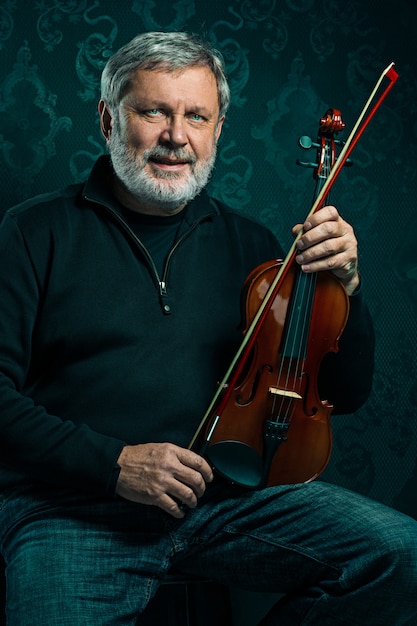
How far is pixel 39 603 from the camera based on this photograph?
1406mm

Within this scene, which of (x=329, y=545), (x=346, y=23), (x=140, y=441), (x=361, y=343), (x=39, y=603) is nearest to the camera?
(x=39, y=603)

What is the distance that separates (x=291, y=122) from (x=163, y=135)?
24.1 inches

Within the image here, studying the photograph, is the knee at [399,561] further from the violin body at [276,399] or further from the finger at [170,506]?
the finger at [170,506]

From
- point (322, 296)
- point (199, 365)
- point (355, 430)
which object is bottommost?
point (355, 430)

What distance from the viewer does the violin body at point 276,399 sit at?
157 centimetres

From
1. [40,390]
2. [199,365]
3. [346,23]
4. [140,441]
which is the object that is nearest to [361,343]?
[199,365]

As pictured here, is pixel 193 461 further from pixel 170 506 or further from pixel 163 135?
pixel 163 135

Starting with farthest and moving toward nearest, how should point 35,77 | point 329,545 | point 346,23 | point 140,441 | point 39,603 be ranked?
point 346,23 < point 35,77 < point 140,441 < point 329,545 < point 39,603

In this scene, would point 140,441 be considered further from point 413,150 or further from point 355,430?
point 413,150

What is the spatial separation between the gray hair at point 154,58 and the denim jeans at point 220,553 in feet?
2.96

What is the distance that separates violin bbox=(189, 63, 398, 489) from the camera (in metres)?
1.56

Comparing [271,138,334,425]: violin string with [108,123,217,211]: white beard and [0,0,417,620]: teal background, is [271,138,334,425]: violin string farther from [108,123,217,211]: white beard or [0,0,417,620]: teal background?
[0,0,417,620]: teal background

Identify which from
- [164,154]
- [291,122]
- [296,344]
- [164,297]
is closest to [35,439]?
[164,297]

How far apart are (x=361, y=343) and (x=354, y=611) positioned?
558mm
